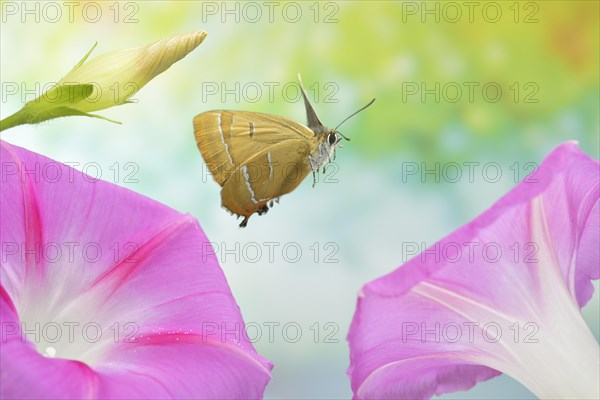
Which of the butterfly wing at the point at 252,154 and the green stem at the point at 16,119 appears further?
the butterfly wing at the point at 252,154

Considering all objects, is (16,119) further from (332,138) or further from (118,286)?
(332,138)

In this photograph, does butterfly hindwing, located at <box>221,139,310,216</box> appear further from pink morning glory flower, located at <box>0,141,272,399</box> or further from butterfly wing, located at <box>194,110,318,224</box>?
pink morning glory flower, located at <box>0,141,272,399</box>

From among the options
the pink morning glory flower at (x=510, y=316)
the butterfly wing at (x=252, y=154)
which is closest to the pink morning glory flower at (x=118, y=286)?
the pink morning glory flower at (x=510, y=316)

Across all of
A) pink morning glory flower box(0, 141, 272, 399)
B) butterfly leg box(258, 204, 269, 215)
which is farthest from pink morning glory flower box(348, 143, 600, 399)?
butterfly leg box(258, 204, 269, 215)

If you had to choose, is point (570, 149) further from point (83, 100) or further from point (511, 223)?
point (83, 100)

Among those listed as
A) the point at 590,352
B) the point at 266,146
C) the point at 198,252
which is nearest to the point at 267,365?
the point at 198,252

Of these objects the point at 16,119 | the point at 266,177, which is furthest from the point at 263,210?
the point at 16,119

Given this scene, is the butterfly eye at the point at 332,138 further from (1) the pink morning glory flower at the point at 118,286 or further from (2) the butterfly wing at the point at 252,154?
(1) the pink morning glory flower at the point at 118,286
